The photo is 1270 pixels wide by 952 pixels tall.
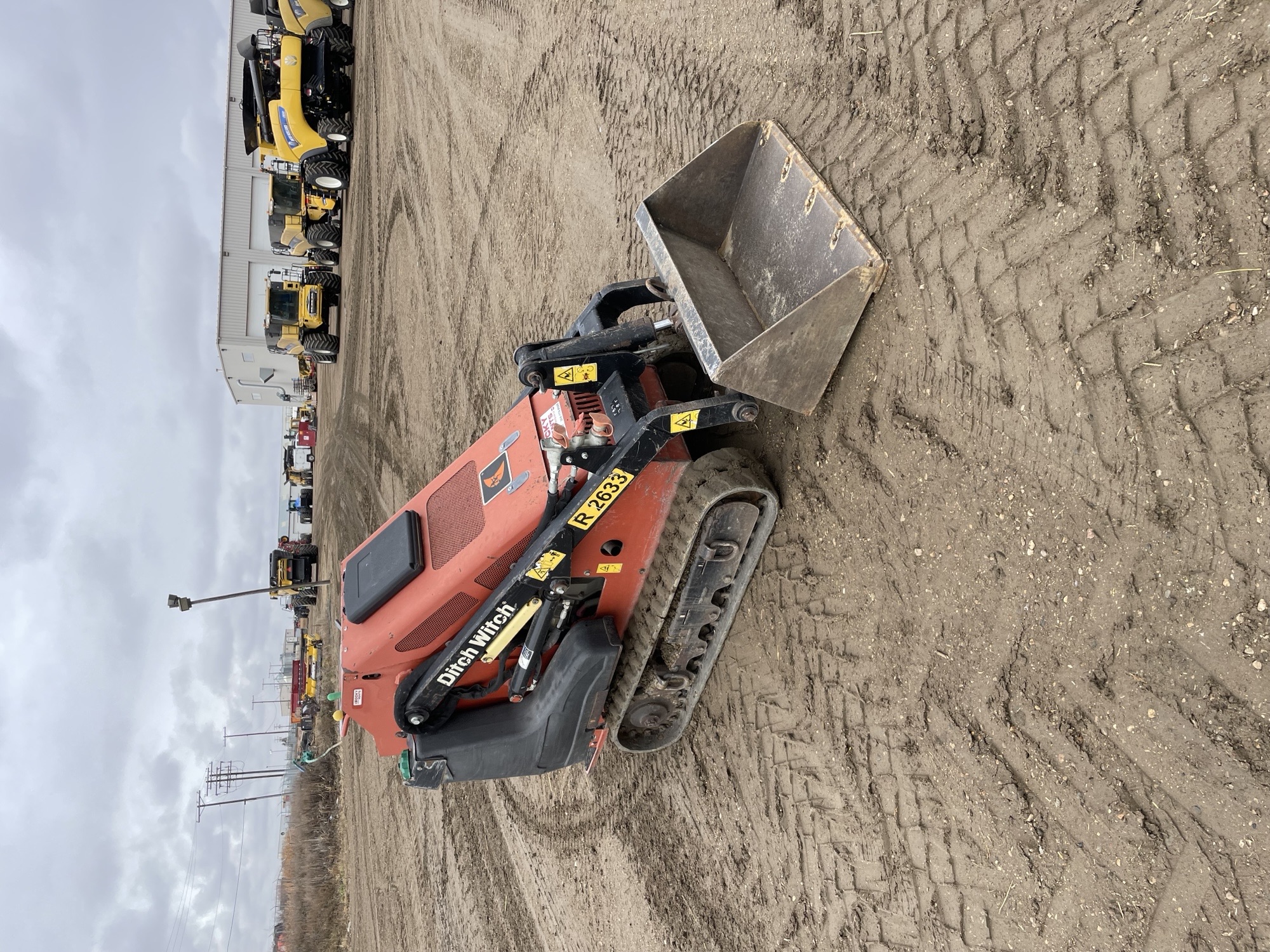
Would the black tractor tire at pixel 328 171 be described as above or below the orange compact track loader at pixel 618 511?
above

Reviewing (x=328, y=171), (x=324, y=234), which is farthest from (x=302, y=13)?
(x=324, y=234)

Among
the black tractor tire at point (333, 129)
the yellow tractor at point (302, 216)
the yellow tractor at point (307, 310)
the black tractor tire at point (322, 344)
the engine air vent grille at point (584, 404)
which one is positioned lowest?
the engine air vent grille at point (584, 404)

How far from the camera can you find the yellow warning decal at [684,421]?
3.15 meters

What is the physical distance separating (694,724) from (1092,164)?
3.13m

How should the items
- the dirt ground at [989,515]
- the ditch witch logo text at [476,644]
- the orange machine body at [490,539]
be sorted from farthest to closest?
the ditch witch logo text at [476,644] → the orange machine body at [490,539] → the dirt ground at [989,515]

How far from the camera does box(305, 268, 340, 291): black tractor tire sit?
45.3 ft

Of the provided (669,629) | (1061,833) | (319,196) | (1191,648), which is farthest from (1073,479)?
(319,196)

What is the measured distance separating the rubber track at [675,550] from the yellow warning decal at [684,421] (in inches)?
11.4

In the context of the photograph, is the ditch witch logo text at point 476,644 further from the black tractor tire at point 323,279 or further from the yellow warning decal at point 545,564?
the black tractor tire at point 323,279

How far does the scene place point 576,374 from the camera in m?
3.34

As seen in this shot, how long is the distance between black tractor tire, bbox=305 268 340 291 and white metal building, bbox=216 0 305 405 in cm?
496

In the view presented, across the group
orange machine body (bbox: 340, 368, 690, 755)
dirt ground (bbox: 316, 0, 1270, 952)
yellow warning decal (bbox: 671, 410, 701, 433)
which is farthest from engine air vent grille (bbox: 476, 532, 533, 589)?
dirt ground (bbox: 316, 0, 1270, 952)

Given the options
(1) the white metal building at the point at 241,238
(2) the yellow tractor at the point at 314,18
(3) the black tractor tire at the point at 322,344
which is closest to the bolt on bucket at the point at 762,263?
(2) the yellow tractor at the point at 314,18

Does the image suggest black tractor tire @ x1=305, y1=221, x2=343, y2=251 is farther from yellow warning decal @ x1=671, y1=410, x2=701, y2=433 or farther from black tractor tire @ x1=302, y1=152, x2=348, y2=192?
yellow warning decal @ x1=671, y1=410, x2=701, y2=433
